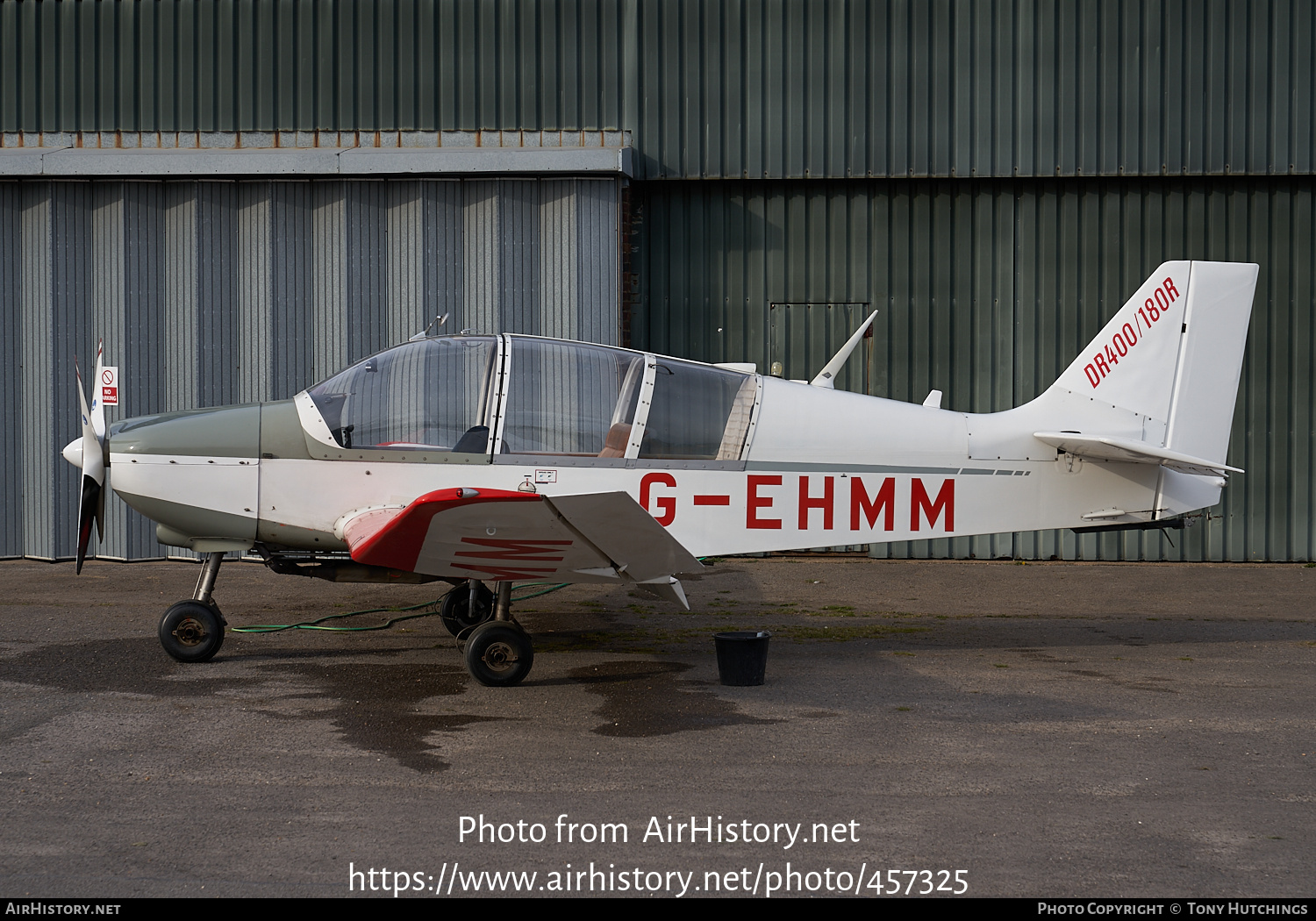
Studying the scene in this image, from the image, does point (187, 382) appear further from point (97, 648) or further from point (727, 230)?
point (727, 230)

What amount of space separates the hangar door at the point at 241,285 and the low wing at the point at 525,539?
6.03 m

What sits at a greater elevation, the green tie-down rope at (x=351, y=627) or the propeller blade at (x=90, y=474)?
the propeller blade at (x=90, y=474)

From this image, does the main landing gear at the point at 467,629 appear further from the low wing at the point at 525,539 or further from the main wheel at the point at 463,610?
the low wing at the point at 525,539

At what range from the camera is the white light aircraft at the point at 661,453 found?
6867 mm

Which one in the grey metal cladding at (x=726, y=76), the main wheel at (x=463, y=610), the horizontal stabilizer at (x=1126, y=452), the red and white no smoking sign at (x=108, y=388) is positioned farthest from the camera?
the grey metal cladding at (x=726, y=76)

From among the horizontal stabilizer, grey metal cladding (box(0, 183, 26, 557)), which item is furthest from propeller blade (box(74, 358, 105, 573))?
grey metal cladding (box(0, 183, 26, 557))

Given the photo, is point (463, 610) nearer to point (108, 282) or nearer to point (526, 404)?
point (526, 404)

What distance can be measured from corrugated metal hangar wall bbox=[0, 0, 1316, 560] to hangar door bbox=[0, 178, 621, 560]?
0.14 m

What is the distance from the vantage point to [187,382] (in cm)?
1209

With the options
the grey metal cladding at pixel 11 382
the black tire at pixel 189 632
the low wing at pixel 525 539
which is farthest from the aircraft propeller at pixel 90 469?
the grey metal cladding at pixel 11 382

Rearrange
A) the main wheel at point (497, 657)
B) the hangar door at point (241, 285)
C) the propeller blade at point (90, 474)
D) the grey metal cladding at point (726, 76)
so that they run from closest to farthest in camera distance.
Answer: the main wheel at point (497, 657) → the propeller blade at point (90, 474) → the hangar door at point (241, 285) → the grey metal cladding at point (726, 76)

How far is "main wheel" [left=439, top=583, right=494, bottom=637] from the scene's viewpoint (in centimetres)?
781

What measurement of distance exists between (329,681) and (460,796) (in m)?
2.30

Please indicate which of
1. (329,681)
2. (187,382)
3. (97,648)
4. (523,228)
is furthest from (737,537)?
(187,382)
